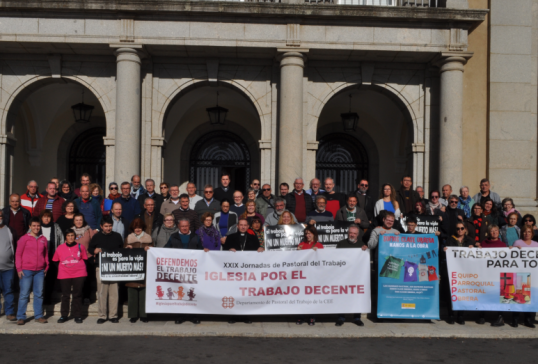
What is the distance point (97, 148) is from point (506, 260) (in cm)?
1352

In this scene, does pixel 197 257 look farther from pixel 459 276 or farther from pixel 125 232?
pixel 459 276

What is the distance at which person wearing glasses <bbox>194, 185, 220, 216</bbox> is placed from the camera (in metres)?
10.2

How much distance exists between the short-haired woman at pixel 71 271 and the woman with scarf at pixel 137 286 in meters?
0.74

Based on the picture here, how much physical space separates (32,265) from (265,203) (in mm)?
4249

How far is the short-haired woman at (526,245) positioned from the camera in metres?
9.34

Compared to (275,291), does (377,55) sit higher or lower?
higher

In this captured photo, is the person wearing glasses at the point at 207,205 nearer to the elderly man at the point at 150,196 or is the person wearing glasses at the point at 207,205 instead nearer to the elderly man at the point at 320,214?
the elderly man at the point at 150,196

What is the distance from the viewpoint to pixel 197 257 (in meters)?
9.11

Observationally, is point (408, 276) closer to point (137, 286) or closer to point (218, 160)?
point (137, 286)

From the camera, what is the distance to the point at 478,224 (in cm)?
1010

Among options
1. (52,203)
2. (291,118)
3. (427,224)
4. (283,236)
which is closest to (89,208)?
(52,203)

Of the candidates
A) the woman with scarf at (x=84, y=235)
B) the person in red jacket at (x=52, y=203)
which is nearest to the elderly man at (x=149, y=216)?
the woman with scarf at (x=84, y=235)

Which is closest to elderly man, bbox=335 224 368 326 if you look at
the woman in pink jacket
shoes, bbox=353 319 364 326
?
shoes, bbox=353 319 364 326

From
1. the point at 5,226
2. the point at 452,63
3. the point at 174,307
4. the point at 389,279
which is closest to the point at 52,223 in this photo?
the point at 5,226
